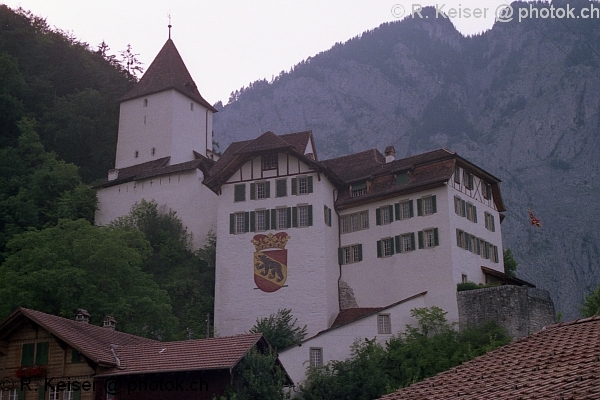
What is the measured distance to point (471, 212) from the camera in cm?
4419

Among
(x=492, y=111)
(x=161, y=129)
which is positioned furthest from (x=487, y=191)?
(x=492, y=111)

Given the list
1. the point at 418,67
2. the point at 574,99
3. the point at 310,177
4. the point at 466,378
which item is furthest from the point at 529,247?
the point at 466,378

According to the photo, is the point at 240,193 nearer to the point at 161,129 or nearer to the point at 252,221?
the point at 252,221

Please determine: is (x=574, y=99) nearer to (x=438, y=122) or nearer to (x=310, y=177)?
(x=438, y=122)

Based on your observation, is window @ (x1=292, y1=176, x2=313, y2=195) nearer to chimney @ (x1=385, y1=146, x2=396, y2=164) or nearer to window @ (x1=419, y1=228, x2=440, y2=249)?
chimney @ (x1=385, y1=146, x2=396, y2=164)

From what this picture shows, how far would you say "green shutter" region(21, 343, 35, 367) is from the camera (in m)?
29.4

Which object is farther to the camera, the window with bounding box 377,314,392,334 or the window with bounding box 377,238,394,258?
the window with bounding box 377,238,394,258

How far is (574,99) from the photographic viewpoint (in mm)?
120062

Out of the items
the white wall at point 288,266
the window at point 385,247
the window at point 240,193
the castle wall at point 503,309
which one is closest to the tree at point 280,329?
the white wall at point 288,266

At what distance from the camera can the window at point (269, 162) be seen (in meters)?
46.2

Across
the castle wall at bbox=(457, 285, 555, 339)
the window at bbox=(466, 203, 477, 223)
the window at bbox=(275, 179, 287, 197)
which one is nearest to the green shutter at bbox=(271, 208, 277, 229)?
the window at bbox=(275, 179, 287, 197)

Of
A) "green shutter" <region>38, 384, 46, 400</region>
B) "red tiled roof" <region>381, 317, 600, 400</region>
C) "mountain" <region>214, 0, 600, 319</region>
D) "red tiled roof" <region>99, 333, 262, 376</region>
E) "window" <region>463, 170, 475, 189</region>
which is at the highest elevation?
"mountain" <region>214, 0, 600, 319</region>

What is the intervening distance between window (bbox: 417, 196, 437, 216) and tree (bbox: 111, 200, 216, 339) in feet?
39.2

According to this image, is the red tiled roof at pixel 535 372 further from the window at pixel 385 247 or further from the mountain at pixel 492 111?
the mountain at pixel 492 111
